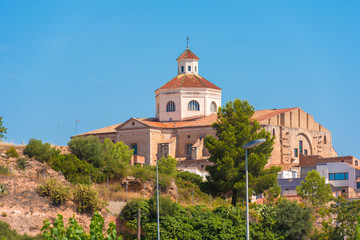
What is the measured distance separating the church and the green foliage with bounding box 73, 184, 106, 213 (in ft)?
99.7

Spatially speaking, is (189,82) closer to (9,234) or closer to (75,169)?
(75,169)

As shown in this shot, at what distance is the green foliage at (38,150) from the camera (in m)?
40.0

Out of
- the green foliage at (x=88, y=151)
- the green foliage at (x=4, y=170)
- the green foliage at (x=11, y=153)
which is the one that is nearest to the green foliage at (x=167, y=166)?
the green foliage at (x=88, y=151)

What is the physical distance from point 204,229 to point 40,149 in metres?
11.0

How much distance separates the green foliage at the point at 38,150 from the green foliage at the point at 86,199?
16.0ft

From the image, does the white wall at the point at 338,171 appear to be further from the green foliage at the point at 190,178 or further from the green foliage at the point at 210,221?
the green foliage at the point at 210,221

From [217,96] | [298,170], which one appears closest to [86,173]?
[298,170]

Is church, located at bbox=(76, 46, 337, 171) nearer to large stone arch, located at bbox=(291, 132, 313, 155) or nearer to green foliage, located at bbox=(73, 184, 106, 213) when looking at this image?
large stone arch, located at bbox=(291, 132, 313, 155)

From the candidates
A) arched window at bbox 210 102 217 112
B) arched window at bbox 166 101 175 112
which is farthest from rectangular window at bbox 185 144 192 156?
arched window at bbox 210 102 217 112

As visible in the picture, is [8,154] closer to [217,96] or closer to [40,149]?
[40,149]

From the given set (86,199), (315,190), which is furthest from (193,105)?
(86,199)

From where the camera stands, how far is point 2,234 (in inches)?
1201

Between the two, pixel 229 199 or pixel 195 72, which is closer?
pixel 229 199

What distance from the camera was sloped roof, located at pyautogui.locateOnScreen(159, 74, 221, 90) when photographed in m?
77.6
